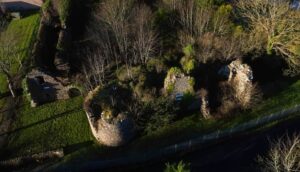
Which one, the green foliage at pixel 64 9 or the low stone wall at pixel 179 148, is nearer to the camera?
the low stone wall at pixel 179 148

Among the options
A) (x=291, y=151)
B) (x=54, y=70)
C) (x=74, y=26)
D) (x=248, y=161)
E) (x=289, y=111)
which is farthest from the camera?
(x=74, y=26)

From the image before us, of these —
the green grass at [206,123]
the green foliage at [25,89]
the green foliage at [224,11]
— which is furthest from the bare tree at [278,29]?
the green foliage at [25,89]

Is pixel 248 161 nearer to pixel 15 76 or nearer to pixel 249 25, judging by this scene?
pixel 249 25

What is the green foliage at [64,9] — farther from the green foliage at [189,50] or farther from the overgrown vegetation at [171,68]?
the green foliage at [189,50]

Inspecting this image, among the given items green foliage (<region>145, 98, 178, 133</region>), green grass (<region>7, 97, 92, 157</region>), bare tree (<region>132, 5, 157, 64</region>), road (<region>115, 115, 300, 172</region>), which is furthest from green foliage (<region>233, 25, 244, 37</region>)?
green grass (<region>7, 97, 92, 157</region>)

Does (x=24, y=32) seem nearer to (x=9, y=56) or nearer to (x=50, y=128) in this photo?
(x=9, y=56)

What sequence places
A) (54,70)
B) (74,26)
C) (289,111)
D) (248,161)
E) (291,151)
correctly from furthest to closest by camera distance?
1. (74,26)
2. (54,70)
3. (289,111)
4. (248,161)
5. (291,151)

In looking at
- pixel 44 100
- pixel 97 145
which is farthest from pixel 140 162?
pixel 44 100

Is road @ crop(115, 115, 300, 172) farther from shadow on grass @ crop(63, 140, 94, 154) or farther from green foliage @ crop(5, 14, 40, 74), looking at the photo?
green foliage @ crop(5, 14, 40, 74)
